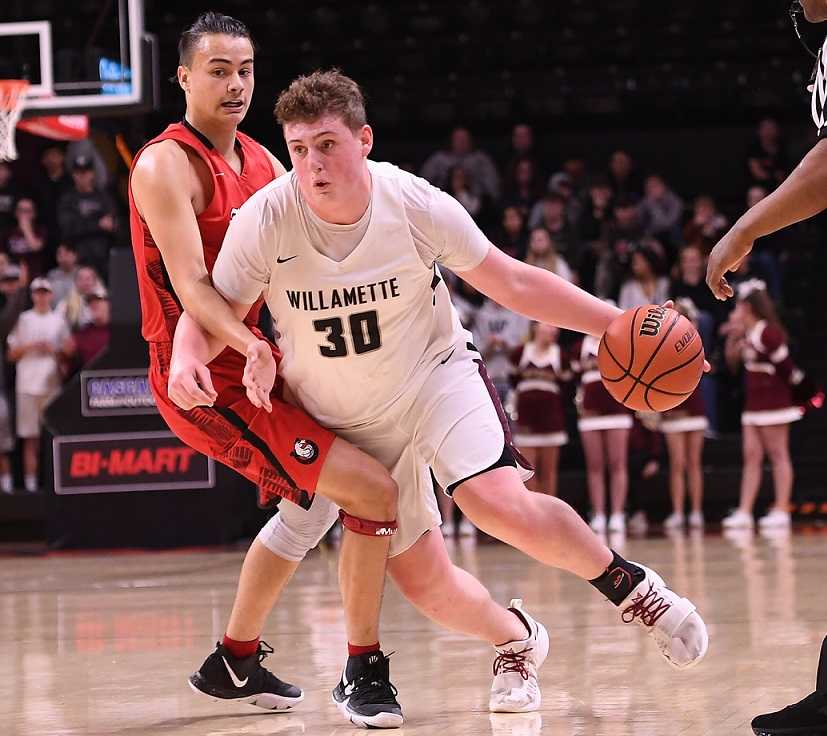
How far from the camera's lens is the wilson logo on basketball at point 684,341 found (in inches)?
159

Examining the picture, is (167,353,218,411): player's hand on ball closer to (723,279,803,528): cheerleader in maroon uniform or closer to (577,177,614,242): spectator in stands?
(723,279,803,528): cheerleader in maroon uniform

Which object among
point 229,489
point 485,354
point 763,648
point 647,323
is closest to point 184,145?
point 647,323

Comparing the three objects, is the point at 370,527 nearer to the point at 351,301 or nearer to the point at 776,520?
the point at 351,301

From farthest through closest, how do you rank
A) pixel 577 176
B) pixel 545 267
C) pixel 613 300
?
pixel 577 176 < pixel 613 300 < pixel 545 267

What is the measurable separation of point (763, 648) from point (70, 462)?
22.2 ft

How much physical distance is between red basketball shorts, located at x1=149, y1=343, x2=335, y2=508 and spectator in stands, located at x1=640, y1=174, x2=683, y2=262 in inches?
398

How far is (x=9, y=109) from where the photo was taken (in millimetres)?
Answer: 9234

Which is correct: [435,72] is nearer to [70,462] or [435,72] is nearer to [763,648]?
[70,462]

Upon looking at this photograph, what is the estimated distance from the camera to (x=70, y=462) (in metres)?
10.5

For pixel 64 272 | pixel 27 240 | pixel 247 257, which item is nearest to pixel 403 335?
pixel 247 257

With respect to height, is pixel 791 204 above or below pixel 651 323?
above

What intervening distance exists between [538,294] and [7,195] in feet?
36.5

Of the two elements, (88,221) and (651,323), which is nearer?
(651,323)

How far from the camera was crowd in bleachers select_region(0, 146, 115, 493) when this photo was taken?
1212cm
